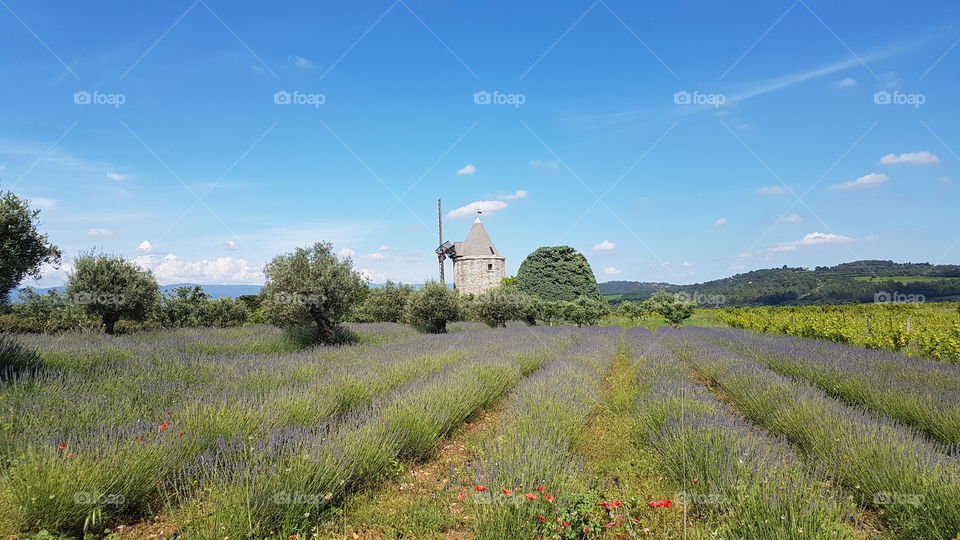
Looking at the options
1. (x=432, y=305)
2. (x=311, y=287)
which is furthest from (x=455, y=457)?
(x=432, y=305)

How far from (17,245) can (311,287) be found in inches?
223

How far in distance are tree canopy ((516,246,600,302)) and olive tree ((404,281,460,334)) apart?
84.4 ft

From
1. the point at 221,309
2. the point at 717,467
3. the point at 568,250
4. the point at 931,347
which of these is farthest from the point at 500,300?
the point at 568,250

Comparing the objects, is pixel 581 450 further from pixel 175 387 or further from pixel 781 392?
pixel 175 387

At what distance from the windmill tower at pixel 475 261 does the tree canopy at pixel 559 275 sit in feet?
18.5

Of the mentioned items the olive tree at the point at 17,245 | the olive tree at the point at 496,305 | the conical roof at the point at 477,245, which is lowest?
the olive tree at the point at 496,305

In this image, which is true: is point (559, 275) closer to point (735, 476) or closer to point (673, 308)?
point (673, 308)

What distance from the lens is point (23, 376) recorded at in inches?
191

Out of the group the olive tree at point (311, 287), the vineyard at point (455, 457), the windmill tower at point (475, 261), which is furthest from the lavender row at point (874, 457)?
the windmill tower at point (475, 261)

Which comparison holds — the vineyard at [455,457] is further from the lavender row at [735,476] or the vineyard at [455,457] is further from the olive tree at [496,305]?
the olive tree at [496,305]

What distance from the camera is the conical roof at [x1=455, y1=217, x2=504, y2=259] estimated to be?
39000 mm

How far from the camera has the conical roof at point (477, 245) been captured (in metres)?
39.0

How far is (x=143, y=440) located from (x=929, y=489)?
5830 millimetres

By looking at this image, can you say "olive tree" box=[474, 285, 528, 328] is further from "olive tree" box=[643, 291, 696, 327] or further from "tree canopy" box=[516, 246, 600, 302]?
"tree canopy" box=[516, 246, 600, 302]
